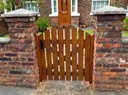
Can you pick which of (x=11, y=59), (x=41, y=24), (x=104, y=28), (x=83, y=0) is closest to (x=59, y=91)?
(x=11, y=59)

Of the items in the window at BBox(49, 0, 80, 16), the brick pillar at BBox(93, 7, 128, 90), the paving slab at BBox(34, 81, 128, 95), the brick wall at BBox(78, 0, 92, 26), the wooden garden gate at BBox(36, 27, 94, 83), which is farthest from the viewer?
the brick wall at BBox(78, 0, 92, 26)

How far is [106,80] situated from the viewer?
3.87m

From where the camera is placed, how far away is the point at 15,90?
13.2 ft

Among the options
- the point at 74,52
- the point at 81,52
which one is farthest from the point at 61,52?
the point at 81,52

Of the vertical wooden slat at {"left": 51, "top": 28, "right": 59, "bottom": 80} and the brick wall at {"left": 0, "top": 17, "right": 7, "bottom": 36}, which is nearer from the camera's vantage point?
the vertical wooden slat at {"left": 51, "top": 28, "right": 59, "bottom": 80}

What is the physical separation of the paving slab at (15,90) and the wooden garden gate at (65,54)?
0.48 m

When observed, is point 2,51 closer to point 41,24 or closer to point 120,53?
point 120,53

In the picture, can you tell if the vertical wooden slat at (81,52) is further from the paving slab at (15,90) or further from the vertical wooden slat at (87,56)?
the paving slab at (15,90)

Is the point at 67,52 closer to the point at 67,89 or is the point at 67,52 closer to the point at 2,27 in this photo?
the point at 67,89

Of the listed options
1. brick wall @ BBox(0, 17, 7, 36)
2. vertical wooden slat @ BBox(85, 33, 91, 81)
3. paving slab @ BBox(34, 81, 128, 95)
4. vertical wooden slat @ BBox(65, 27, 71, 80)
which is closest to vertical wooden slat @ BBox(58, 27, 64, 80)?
vertical wooden slat @ BBox(65, 27, 71, 80)

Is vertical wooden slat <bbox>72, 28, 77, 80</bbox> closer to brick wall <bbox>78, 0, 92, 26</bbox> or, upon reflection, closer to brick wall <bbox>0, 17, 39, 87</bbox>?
brick wall <bbox>0, 17, 39, 87</bbox>

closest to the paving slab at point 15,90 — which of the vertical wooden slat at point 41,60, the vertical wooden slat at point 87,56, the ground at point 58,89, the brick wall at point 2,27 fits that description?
the ground at point 58,89

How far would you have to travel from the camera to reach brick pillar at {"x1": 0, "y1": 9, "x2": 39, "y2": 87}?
3.75m

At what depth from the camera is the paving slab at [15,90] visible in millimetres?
3893
